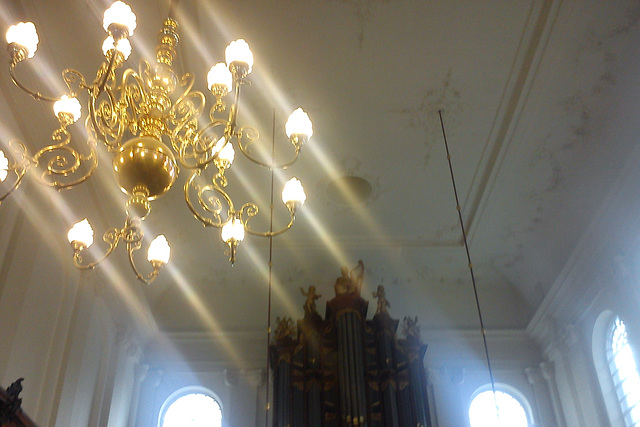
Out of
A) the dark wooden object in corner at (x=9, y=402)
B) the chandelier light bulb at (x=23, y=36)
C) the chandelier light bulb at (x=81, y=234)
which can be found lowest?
the dark wooden object in corner at (x=9, y=402)

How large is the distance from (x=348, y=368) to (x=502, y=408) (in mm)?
2200

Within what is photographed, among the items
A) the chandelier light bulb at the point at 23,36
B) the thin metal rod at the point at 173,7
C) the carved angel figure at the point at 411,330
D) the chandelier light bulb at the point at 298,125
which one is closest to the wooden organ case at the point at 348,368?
the carved angel figure at the point at 411,330

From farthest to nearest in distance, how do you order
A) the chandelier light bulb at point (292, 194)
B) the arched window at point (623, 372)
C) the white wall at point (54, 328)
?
the arched window at point (623, 372) → the white wall at point (54, 328) → the chandelier light bulb at point (292, 194)

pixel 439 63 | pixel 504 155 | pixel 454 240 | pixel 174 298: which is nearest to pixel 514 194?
pixel 504 155

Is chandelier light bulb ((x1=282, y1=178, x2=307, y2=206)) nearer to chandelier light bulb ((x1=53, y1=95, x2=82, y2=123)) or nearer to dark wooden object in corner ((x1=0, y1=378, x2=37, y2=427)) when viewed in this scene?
chandelier light bulb ((x1=53, y1=95, x2=82, y2=123))

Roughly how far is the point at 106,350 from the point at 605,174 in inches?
203

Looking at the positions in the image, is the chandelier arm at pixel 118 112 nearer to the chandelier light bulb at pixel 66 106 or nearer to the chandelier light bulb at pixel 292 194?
the chandelier light bulb at pixel 66 106

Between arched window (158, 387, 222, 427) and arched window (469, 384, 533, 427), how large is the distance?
297cm

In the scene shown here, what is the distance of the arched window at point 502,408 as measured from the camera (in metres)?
7.25

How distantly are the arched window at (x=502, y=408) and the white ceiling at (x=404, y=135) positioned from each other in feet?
2.57

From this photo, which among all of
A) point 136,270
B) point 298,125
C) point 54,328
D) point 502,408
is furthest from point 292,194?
point 502,408

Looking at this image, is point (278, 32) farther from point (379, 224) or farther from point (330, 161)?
point (379, 224)

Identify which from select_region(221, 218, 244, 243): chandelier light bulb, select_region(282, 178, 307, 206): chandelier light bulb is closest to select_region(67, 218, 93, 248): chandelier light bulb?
select_region(221, 218, 244, 243): chandelier light bulb

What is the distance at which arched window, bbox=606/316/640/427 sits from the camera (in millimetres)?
5676
